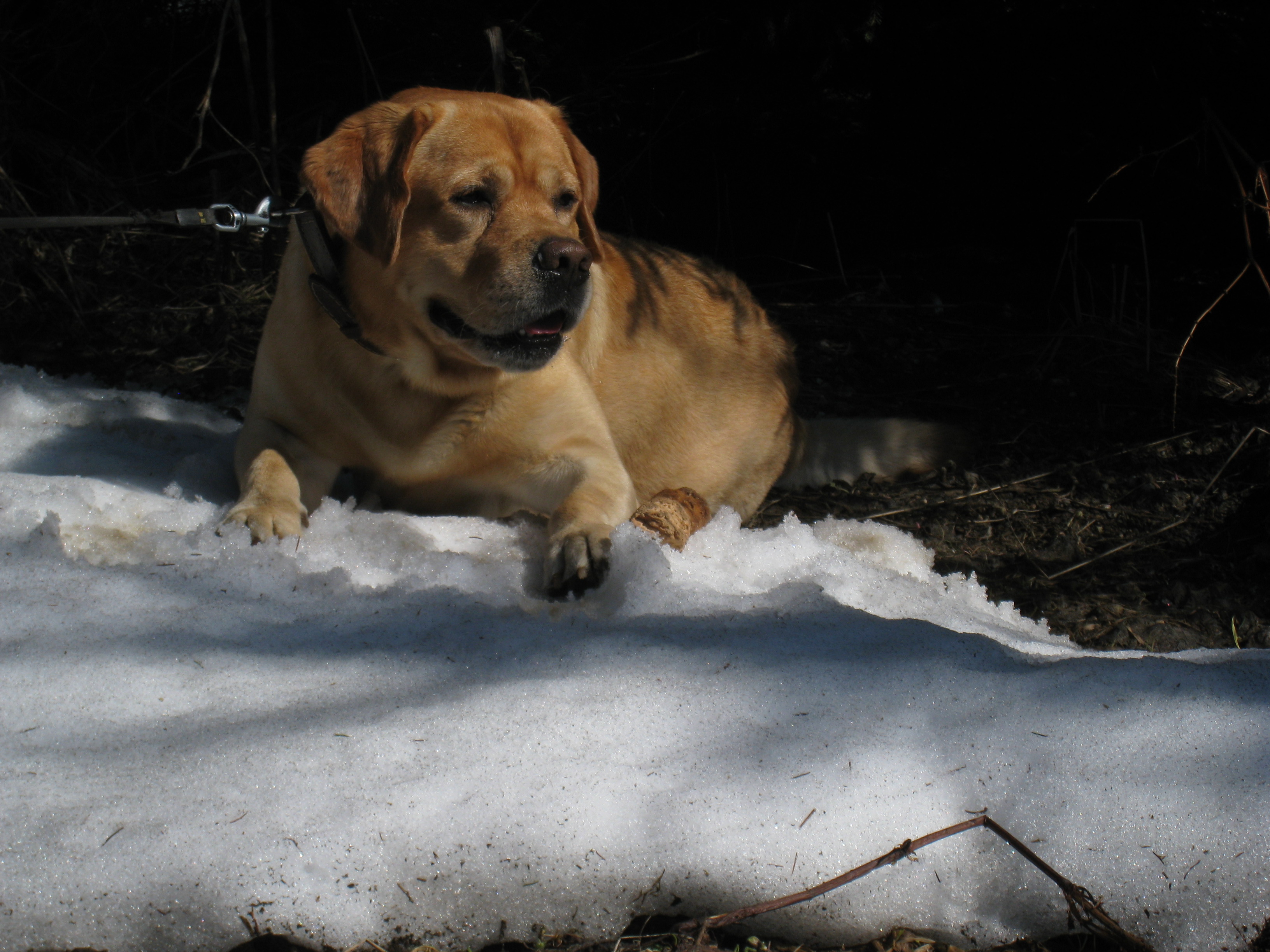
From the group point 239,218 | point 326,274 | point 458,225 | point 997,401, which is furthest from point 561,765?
point 997,401

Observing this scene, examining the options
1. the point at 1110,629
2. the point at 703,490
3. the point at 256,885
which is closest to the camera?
the point at 256,885

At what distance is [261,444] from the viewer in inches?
92.8

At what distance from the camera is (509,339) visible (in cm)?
217

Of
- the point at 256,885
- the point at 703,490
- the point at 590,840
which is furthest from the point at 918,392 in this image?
the point at 256,885

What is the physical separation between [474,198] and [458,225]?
0.26 feet

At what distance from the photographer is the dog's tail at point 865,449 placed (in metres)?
3.00

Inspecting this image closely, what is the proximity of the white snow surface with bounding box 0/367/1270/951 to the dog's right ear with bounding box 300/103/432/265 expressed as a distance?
2.57 feet

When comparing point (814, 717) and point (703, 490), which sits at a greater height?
point (814, 717)

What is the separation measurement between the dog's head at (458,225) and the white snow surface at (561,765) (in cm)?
69

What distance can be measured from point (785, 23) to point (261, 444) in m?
2.52

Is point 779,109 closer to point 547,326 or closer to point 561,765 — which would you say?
point 547,326

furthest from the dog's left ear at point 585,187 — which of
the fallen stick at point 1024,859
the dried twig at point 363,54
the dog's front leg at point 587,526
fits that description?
the fallen stick at point 1024,859

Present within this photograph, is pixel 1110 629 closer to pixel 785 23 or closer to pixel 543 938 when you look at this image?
pixel 543 938

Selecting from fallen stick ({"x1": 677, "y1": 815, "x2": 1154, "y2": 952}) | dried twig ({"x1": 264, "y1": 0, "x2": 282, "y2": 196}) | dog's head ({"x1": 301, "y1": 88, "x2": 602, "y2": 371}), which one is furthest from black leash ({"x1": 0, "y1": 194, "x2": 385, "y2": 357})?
fallen stick ({"x1": 677, "y1": 815, "x2": 1154, "y2": 952})
